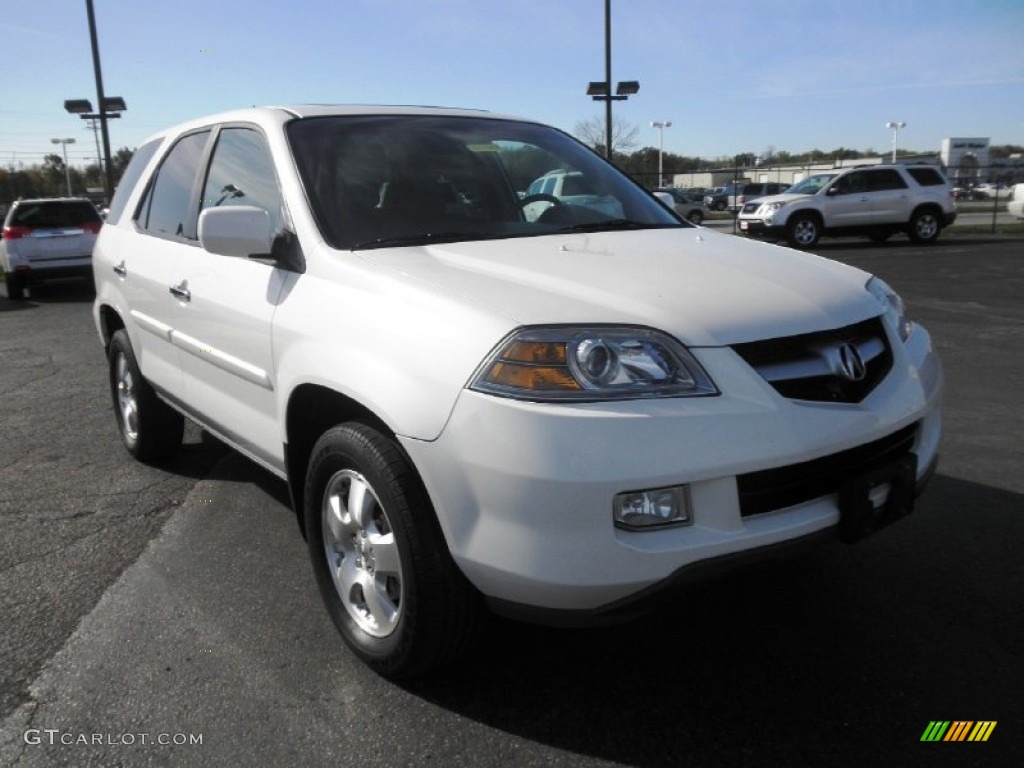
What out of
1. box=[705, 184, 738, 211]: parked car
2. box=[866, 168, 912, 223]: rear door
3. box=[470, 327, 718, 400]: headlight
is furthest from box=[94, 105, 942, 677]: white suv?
box=[705, 184, 738, 211]: parked car

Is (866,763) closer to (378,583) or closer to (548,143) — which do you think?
(378,583)

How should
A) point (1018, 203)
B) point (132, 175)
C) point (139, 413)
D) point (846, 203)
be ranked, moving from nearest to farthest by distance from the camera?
point (139, 413), point (132, 175), point (846, 203), point (1018, 203)

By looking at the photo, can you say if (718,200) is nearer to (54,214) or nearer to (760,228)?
(760,228)

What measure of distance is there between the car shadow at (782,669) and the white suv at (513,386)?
30 cm

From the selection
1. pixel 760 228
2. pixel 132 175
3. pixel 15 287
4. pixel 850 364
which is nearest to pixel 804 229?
pixel 760 228

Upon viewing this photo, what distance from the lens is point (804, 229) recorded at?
20.0 metres

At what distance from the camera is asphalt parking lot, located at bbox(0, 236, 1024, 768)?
7.75 feet

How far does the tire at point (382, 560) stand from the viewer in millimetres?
2369

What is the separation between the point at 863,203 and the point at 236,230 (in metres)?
19.5

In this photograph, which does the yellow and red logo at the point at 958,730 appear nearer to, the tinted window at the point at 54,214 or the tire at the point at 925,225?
the tinted window at the point at 54,214

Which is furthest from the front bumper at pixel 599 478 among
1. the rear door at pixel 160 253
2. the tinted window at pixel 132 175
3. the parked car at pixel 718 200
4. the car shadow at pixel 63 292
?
the parked car at pixel 718 200

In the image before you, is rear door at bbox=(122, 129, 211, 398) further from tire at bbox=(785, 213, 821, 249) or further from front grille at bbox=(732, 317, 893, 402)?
tire at bbox=(785, 213, 821, 249)

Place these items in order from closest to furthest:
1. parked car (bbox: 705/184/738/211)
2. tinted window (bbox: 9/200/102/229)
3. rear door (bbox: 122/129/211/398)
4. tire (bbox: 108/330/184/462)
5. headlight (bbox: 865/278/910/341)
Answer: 1. headlight (bbox: 865/278/910/341)
2. rear door (bbox: 122/129/211/398)
3. tire (bbox: 108/330/184/462)
4. tinted window (bbox: 9/200/102/229)
5. parked car (bbox: 705/184/738/211)

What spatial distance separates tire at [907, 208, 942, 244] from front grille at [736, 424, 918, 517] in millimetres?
19782
